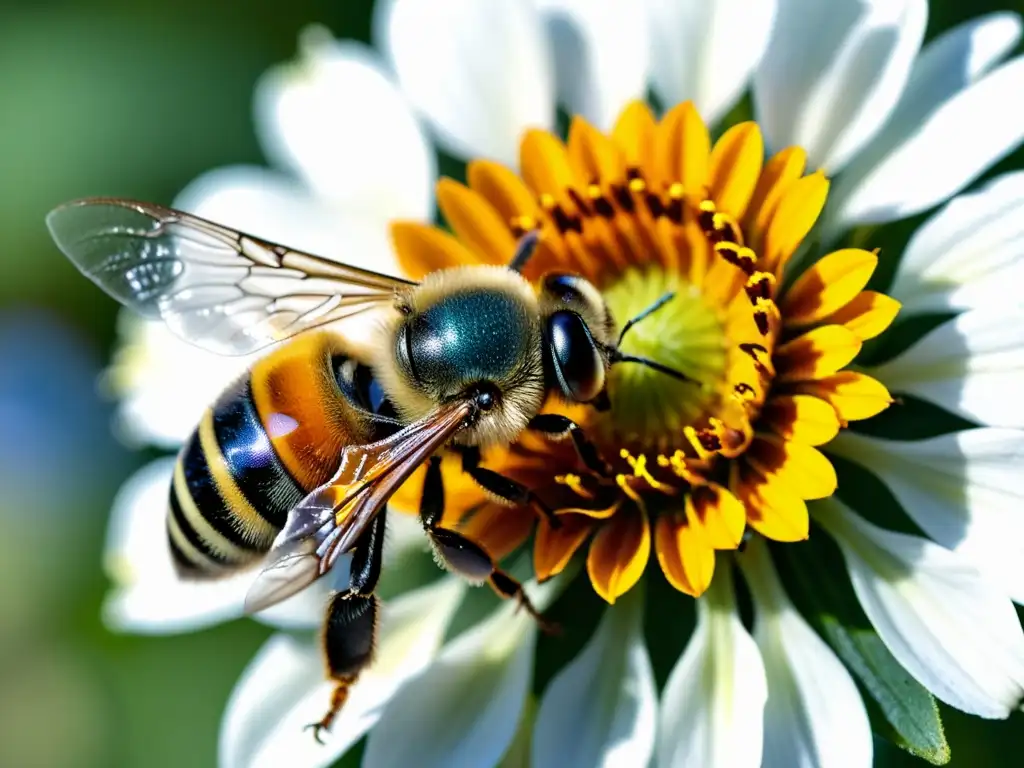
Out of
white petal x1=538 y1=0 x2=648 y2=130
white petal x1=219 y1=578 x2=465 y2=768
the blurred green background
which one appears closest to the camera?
white petal x1=219 y1=578 x2=465 y2=768

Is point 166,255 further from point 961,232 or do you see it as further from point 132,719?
point 132,719

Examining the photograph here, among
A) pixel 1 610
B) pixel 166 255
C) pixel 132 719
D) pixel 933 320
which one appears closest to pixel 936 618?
pixel 933 320

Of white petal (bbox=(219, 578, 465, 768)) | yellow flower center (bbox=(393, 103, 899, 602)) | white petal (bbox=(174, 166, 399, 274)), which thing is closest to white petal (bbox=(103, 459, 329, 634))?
white petal (bbox=(219, 578, 465, 768))

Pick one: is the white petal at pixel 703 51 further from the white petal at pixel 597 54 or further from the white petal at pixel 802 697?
the white petal at pixel 802 697

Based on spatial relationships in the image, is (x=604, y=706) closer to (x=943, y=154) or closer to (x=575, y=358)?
(x=575, y=358)

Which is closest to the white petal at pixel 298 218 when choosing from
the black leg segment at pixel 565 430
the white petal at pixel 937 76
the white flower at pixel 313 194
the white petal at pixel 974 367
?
the white flower at pixel 313 194

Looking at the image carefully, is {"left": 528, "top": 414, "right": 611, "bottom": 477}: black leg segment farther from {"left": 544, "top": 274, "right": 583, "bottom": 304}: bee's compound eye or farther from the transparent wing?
the transparent wing
